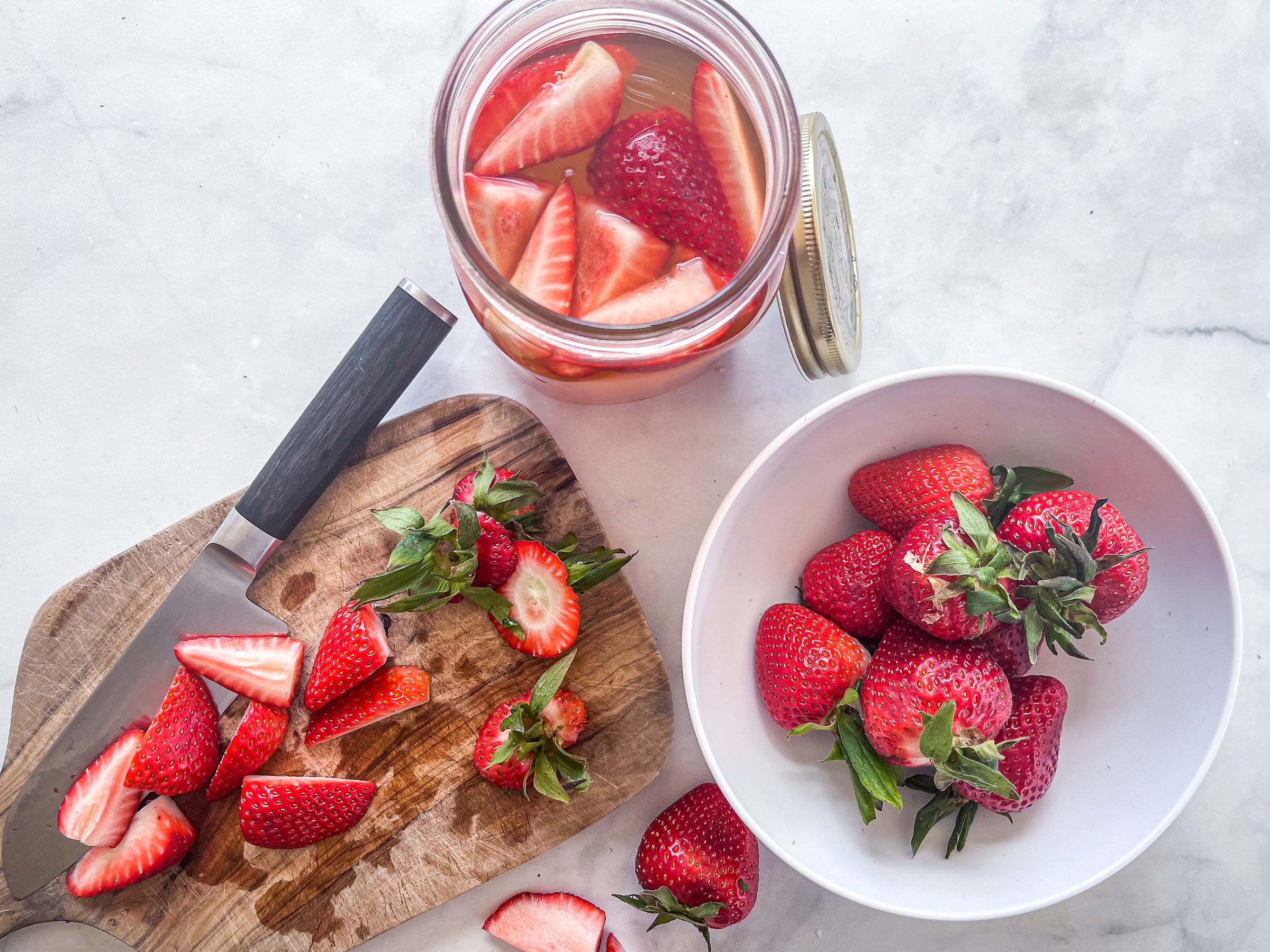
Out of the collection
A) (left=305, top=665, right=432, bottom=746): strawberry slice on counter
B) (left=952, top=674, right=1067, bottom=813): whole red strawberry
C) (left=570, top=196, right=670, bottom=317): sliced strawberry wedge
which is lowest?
(left=952, top=674, right=1067, bottom=813): whole red strawberry

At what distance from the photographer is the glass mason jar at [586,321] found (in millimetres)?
643

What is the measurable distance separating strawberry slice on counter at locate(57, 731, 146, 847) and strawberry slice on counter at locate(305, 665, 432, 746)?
19 cm

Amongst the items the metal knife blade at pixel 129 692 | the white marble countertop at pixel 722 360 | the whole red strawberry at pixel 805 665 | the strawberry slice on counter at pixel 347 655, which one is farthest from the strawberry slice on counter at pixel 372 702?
the whole red strawberry at pixel 805 665

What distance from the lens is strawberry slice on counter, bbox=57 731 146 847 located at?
915 millimetres

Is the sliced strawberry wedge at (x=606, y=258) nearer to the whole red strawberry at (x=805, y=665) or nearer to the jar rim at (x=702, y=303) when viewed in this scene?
the jar rim at (x=702, y=303)

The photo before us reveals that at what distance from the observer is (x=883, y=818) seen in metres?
0.94

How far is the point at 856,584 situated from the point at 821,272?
0.32 metres

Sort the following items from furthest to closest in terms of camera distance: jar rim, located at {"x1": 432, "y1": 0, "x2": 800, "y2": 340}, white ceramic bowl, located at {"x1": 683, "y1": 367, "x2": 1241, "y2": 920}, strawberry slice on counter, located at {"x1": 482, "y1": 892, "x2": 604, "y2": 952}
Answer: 1. strawberry slice on counter, located at {"x1": 482, "y1": 892, "x2": 604, "y2": 952}
2. white ceramic bowl, located at {"x1": 683, "y1": 367, "x2": 1241, "y2": 920}
3. jar rim, located at {"x1": 432, "y1": 0, "x2": 800, "y2": 340}

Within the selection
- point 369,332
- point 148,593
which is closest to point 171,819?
point 148,593

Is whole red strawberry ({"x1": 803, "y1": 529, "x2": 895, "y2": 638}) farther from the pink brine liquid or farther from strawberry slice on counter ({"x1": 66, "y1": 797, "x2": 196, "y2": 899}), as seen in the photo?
strawberry slice on counter ({"x1": 66, "y1": 797, "x2": 196, "y2": 899})

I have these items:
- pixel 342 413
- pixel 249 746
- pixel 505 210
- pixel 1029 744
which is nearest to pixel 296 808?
pixel 249 746

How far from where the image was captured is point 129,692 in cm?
94

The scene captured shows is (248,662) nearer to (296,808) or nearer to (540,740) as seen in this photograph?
(296,808)

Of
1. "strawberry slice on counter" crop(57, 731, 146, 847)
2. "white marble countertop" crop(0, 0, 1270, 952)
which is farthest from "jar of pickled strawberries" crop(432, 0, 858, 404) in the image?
"strawberry slice on counter" crop(57, 731, 146, 847)
